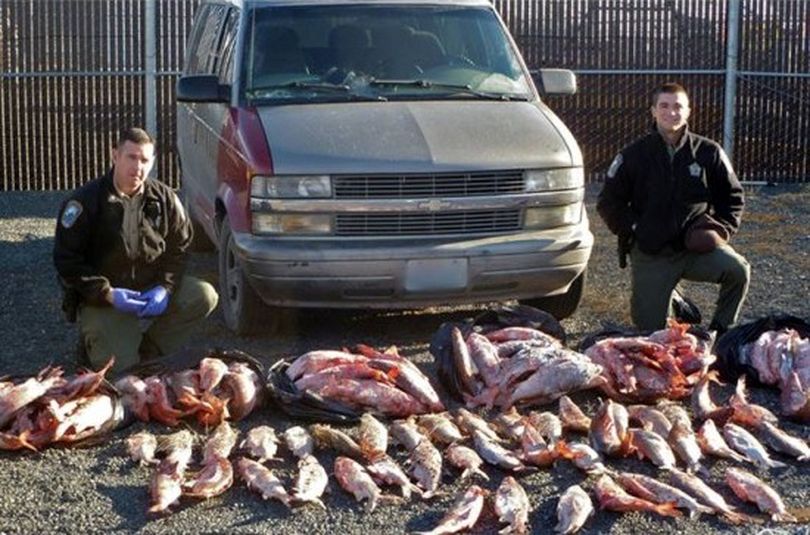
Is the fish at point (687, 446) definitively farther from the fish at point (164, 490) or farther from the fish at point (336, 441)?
the fish at point (164, 490)

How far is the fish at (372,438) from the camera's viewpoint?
7.70 meters

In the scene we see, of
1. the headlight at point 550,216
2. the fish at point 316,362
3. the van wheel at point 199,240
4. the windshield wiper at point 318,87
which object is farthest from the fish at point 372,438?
the van wheel at point 199,240

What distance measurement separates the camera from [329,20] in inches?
434

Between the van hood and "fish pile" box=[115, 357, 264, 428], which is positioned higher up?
the van hood

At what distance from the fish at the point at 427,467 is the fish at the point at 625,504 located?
746 mm

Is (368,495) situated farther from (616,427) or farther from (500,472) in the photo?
(616,427)

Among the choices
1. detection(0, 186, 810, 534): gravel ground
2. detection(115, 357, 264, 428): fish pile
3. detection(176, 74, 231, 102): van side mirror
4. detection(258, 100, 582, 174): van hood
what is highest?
detection(176, 74, 231, 102): van side mirror

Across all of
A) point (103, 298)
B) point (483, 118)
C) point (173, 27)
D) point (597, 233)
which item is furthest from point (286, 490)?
point (173, 27)

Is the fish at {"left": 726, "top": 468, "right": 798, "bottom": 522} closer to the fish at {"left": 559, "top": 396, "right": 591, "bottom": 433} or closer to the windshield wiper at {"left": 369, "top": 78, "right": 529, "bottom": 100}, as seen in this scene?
the fish at {"left": 559, "top": 396, "right": 591, "bottom": 433}

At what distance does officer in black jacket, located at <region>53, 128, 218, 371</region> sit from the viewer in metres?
9.20

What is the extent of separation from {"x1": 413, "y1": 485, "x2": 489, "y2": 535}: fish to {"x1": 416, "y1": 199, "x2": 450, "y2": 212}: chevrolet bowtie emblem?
294cm

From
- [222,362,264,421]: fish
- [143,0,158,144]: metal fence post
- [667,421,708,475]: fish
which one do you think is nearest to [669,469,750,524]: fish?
[667,421,708,475]: fish

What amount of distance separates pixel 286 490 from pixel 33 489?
3.70 ft

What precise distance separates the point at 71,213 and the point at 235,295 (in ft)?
5.14
